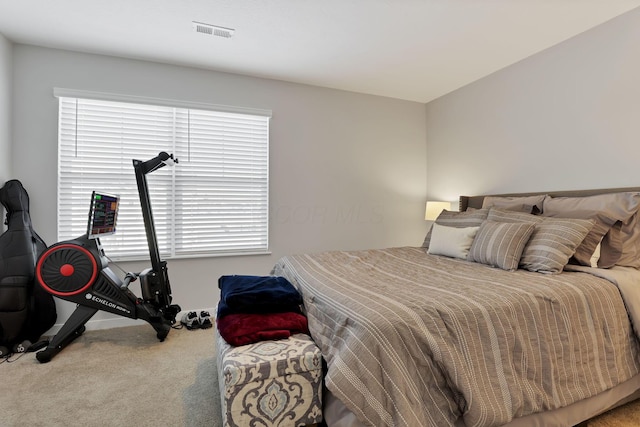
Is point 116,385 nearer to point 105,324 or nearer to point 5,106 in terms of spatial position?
point 105,324

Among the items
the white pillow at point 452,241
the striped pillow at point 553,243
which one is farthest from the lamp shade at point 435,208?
the striped pillow at point 553,243

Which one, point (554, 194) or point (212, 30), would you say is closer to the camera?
point (212, 30)

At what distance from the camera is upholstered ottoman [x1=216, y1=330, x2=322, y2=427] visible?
53.0 inches

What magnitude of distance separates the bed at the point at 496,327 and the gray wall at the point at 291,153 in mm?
1460

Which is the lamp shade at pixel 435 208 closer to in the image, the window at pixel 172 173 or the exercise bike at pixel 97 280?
the window at pixel 172 173

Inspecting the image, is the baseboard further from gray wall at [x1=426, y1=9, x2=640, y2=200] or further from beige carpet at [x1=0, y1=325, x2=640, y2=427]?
gray wall at [x1=426, y1=9, x2=640, y2=200]

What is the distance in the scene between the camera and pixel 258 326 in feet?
5.26

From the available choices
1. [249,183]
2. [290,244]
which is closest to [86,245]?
[249,183]

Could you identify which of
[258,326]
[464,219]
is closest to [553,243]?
[464,219]

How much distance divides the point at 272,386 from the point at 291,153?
2692mm

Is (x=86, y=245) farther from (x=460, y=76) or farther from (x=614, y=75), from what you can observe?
(x=614, y=75)

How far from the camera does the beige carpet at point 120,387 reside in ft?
5.71

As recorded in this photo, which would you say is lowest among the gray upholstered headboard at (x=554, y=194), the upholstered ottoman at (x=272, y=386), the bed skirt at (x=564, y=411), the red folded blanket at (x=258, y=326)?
the bed skirt at (x=564, y=411)

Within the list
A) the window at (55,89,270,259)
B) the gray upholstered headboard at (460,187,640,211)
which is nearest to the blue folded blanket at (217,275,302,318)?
the window at (55,89,270,259)
